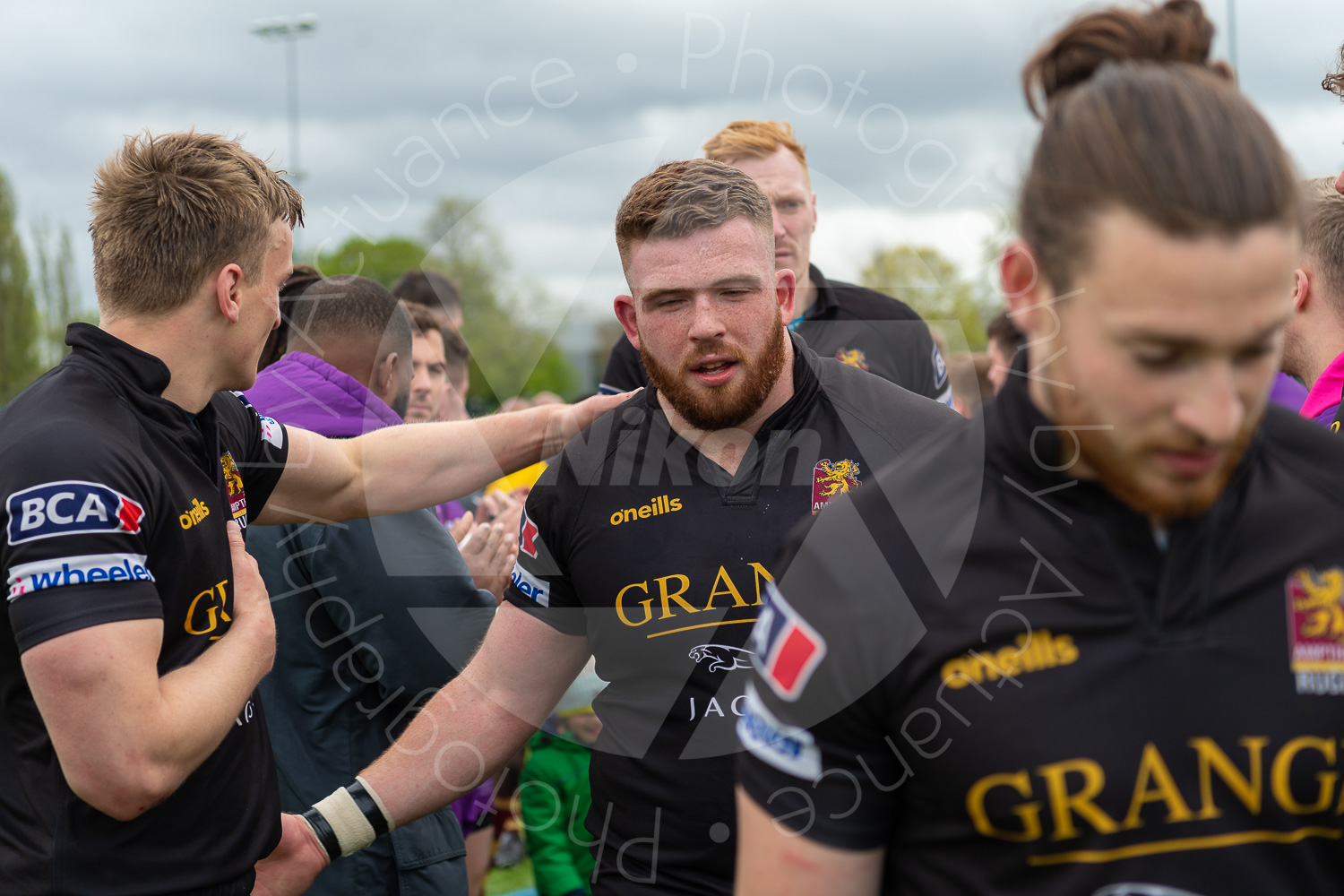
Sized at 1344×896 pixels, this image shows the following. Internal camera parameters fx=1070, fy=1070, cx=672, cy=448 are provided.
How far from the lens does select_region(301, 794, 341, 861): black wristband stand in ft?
9.96

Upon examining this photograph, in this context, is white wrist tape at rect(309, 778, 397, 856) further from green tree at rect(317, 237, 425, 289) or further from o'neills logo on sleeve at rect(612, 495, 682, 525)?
green tree at rect(317, 237, 425, 289)

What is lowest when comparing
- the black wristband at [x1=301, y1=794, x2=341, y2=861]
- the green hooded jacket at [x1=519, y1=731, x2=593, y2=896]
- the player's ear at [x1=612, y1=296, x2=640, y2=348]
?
the green hooded jacket at [x1=519, y1=731, x2=593, y2=896]

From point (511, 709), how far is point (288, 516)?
39.7 inches

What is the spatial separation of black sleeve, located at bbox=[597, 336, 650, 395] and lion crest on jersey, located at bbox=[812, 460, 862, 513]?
195 centimetres

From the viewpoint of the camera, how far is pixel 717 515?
9.70ft

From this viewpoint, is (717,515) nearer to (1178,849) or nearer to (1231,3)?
(1178,849)

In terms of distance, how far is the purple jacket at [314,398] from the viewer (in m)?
3.84

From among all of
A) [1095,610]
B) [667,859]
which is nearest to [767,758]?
[1095,610]

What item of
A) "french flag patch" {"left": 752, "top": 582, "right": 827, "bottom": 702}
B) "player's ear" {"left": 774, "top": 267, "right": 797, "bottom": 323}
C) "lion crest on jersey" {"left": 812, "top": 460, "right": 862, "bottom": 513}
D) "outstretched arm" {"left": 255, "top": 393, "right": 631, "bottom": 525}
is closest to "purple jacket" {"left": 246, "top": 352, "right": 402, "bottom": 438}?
"outstretched arm" {"left": 255, "top": 393, "right": 631, "bottom": 525}

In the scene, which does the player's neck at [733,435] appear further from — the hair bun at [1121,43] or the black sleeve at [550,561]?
the hair bun at [1121,43]

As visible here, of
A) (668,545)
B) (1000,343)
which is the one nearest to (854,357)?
(1000,343)

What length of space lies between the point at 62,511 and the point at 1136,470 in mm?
2033

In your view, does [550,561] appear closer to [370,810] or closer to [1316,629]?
[370,810]

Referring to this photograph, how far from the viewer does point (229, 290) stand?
2738mm
